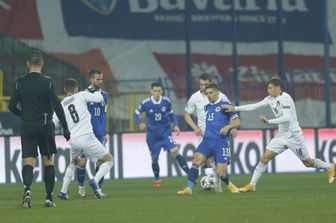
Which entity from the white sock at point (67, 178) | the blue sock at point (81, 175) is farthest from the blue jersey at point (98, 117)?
the white sock at point (67, 178)

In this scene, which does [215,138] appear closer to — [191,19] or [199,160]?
[199,160]

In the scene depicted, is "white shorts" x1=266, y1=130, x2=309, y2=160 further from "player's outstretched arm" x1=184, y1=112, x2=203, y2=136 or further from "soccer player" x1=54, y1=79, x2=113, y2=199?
"soccer player" x1=54, y1=79, x2=113, y2=199

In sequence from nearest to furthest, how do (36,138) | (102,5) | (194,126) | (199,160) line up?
(36,138), (199,160), (194,126), (102,5)

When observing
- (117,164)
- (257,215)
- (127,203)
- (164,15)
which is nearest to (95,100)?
(127,203)

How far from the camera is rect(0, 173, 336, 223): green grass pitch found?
13312 millimetres

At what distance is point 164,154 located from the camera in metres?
Answer: 25.1

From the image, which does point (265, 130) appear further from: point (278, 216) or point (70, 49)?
point (278, 216)

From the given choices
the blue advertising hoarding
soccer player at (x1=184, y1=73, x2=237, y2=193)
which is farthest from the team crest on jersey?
soccer player at (x1=184, y1=73, x2=237, y2=193)

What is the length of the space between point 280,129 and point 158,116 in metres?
3.93

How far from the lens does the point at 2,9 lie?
32.1 metres

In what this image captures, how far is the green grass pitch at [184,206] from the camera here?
13312 millimetres

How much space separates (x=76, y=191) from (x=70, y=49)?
1326 centimetres

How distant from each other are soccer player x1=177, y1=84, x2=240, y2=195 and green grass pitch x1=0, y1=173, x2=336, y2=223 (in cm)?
34

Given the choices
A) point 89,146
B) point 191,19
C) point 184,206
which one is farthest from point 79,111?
point 191,19
